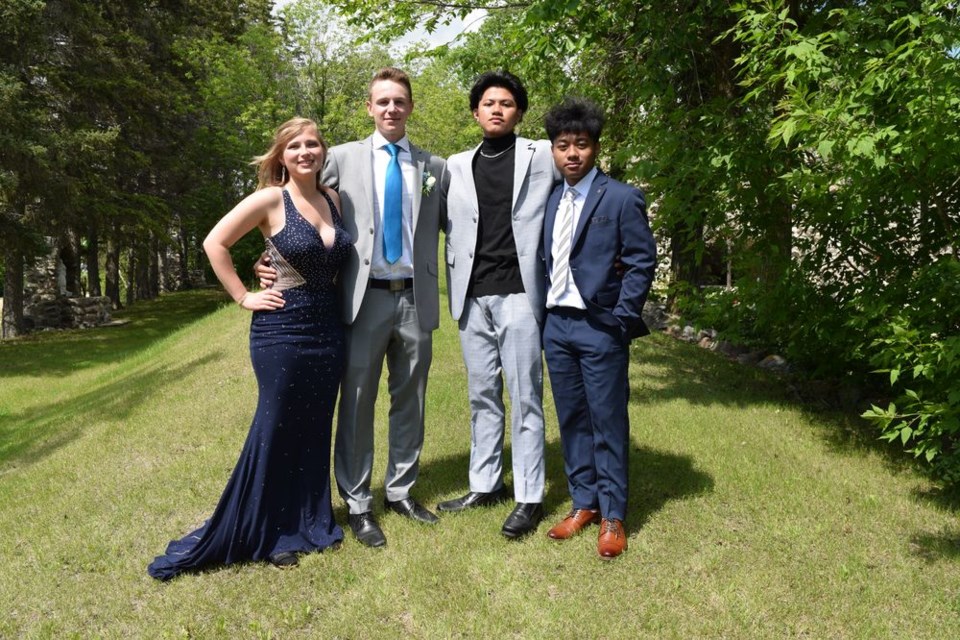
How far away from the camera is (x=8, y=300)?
2127 cm

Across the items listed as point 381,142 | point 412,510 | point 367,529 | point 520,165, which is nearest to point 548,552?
point 412,510

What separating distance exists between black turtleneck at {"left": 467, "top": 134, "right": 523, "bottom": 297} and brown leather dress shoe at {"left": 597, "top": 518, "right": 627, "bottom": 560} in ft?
4.76

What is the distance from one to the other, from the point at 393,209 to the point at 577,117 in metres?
1.16

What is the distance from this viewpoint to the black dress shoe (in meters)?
4.34

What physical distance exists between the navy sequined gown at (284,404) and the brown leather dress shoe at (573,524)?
1449 millimetres

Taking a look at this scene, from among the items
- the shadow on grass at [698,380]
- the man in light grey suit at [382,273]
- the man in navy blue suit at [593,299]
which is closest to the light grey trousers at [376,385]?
the man in light grey suit at [382,273]

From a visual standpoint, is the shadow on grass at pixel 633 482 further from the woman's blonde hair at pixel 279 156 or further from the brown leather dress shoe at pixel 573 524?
the woman's blonde hair at pixel 279 156

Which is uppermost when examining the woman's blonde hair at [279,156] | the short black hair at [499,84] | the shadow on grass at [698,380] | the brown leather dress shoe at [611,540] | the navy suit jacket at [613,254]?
the short black hair at [499,84]

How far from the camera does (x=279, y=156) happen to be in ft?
14.1

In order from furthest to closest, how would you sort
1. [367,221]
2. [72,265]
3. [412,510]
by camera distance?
[72,265] < [412,510] < [367,221]

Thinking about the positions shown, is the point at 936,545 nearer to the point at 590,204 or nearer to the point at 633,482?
the point at 633,482

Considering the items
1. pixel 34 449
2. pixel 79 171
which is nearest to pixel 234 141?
pixel 79 171

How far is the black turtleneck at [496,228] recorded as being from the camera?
4504 millimetres

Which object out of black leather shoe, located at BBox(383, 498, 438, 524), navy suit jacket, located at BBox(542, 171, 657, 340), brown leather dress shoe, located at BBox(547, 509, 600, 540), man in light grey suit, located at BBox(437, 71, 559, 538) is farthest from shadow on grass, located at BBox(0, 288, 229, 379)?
navy suit jacket, located at BBox(542, 171, 657, 340)
